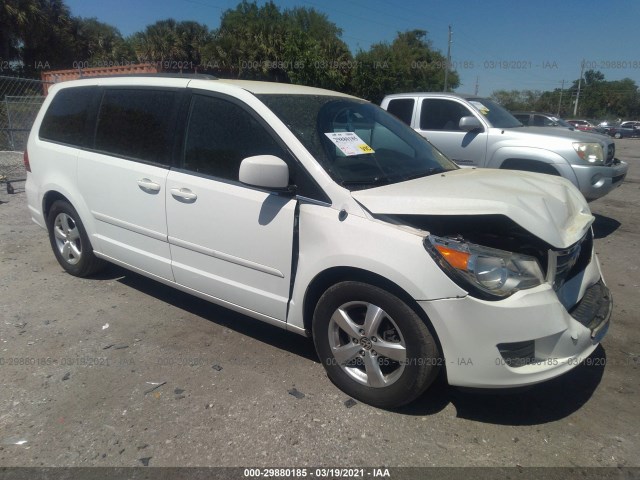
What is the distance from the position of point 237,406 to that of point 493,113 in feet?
21.5

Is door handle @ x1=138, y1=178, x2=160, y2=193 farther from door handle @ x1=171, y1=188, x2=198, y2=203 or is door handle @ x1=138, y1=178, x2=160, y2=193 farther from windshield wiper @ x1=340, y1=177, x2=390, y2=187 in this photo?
windshield wiper @ x1=340, y1=177, x2=390, y2=187

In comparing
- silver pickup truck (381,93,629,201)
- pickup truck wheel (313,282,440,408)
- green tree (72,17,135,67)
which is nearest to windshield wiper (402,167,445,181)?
pickup truck wheel (313,282,440,408)

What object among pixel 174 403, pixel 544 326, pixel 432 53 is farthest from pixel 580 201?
pixel 432 53

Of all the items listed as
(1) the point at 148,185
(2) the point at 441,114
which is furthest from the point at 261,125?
(2) the point at 441,114

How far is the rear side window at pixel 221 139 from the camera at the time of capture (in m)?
3.34

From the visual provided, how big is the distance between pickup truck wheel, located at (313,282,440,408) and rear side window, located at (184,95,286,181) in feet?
3.43

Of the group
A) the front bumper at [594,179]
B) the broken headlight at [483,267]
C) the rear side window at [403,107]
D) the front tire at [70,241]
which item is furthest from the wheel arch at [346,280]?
the rear side window at [403,107]

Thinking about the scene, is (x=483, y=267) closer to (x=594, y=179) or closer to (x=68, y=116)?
(x=68, y=116)

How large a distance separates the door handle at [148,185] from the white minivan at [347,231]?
17 millimetres

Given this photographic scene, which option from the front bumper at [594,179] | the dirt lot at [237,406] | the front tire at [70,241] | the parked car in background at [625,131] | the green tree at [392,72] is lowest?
the parked car in background at [625,131]

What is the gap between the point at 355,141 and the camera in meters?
3.45

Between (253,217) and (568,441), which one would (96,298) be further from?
(568,441)

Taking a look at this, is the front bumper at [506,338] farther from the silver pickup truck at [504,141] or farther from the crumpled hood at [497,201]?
the silver pickup truck at [504,141]

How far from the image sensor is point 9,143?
42.2ft
